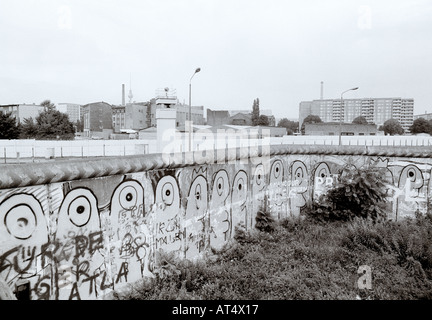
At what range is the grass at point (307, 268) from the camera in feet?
17.2

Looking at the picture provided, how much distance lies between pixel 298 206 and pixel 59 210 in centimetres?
734

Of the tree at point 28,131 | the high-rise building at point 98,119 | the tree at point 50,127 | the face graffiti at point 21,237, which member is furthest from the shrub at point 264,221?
the high-rise building at point 98,119

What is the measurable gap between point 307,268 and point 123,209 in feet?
11.8

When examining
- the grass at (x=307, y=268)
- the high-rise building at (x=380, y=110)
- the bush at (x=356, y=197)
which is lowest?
the grass at (x=307, y=268)

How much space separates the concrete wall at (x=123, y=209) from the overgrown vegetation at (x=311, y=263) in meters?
0.43

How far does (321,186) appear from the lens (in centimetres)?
1012

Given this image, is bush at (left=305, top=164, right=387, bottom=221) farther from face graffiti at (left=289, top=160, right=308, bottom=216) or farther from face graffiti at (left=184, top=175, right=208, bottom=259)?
face graffiti at (left=184, top=175, right=208, bottom=259)

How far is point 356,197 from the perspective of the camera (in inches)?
349

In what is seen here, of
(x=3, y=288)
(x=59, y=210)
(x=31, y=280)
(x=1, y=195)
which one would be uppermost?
(x=1, y=195)

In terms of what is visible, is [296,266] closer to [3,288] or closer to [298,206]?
[298,206]

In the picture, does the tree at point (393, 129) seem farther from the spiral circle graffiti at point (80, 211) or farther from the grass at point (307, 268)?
the spiral circle graffiti at point (80, 211)

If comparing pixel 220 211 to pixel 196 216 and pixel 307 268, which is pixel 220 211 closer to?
pixel 196 216

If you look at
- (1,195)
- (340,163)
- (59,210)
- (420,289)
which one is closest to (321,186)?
(340,163)

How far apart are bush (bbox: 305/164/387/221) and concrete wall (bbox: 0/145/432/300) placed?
95cm
